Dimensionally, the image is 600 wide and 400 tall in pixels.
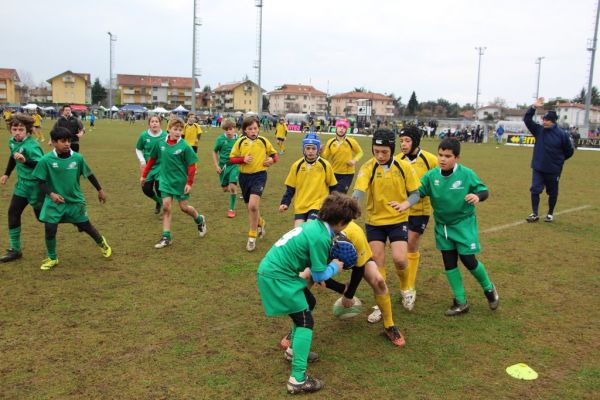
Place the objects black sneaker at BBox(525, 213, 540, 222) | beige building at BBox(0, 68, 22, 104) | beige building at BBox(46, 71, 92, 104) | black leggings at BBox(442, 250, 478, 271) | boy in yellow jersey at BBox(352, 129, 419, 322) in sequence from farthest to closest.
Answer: beige building at BBox(46, 71, 92, 104)
beige building at BBox(0, 68, 22, 104)
black sneaker at BBox(525, 213, 540, 222)
black leggings at BBox(442, 250, 478, 271)
boy in yellow jersey at BBox(352, 129, 419, 322)

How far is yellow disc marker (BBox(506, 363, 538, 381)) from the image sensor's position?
157 inches

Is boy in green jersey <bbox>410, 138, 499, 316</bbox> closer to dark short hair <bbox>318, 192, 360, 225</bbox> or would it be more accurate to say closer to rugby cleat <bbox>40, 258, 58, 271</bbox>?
dark short hair <bbox>318, 192, 360, 225</bbox>

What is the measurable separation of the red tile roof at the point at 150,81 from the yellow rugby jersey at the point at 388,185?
413ft

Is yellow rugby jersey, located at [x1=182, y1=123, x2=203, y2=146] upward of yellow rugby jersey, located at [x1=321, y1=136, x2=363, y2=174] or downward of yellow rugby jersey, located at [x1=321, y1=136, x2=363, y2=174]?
upward

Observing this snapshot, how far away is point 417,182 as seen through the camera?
5.13m

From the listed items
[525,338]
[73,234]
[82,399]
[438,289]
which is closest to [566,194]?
[438,289]

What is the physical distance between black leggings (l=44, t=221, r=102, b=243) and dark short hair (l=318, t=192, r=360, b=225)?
14.2 feet

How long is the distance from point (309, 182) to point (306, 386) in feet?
9.81

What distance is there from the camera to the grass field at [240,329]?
3.81 metres

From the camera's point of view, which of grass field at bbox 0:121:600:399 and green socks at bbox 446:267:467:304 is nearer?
grass field at bbox 0:121:600:399

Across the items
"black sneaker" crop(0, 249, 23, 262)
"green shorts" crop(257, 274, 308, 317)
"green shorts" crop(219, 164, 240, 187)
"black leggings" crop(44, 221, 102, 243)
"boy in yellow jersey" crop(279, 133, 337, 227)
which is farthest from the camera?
"green shorts" crop(219, 164, 240, 187)

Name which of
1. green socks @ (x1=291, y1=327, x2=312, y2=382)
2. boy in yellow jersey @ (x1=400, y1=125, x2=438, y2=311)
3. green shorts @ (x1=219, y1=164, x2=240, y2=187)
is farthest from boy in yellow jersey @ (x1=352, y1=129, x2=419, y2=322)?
green shorts @ (x1=219, y1=164, x2=240, y2=187)

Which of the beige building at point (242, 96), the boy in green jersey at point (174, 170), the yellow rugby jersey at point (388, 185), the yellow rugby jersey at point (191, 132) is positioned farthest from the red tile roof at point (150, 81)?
the yellow rugby jersey at point (388, 185)

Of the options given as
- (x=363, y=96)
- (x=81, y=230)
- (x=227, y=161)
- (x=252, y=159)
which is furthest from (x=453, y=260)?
(x=363, y=96)
